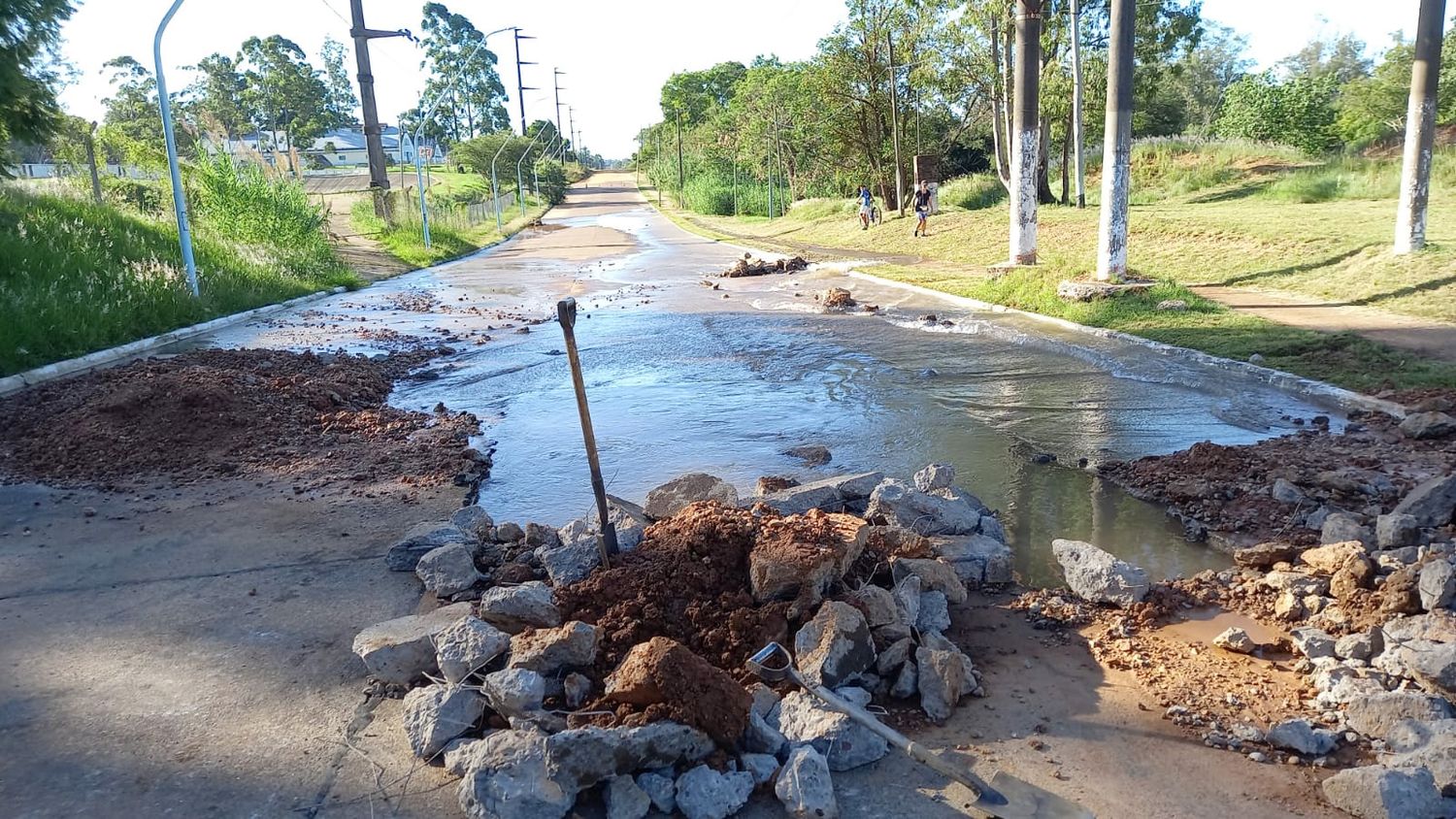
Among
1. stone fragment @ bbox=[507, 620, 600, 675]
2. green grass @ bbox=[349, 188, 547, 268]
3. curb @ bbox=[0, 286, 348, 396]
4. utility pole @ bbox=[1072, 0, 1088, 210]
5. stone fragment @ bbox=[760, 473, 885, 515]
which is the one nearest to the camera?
stone fragment @ bbox=[507, 620, 600, 675]

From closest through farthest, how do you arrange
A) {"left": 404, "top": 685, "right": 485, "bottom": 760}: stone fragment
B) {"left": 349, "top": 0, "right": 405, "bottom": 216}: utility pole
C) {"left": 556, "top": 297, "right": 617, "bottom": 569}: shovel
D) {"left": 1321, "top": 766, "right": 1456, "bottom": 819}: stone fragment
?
{"left": 1321, "top": 766, "right": 1456, "bottom": 819}: stone fragment → {"left": 404, "top": 685, "right": 485, "bottom": 760}: stone fragment → {"left": 556, "top": 297, "right": 617, "bottom": 569}: shovel → {"left": 349, "top": 0, "right": 405, "bottom": 216}: utility pole

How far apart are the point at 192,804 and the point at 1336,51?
94.5 meters

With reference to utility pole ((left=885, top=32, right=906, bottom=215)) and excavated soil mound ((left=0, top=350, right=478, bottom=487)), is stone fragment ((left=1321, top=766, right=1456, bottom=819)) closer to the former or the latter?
excavated soil mound ((left=0, top=350, right=478, bottom=487))

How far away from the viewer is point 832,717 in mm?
3389

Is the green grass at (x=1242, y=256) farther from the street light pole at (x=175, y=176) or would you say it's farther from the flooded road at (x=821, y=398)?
the street light pole at (x=175, y=176)

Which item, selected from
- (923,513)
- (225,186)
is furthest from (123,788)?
(225,186)

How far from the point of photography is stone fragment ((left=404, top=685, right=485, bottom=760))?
3402 mm

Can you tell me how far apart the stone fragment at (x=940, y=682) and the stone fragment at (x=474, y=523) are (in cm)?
262

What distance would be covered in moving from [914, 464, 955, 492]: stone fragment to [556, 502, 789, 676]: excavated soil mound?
169 cm

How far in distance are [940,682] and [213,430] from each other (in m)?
6.51

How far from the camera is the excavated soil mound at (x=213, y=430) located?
7082mm

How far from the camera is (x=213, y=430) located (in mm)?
7746

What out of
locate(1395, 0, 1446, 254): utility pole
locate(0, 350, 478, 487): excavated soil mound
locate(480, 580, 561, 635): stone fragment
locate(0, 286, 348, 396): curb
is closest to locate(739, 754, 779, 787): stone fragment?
locate(480, 580, 561, 635): stone fragment

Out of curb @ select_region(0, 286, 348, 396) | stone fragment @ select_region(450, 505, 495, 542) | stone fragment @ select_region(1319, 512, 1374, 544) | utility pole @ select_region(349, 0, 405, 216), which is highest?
utility pole @ select_region(349, 0, 405, 216)
